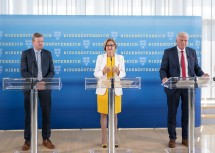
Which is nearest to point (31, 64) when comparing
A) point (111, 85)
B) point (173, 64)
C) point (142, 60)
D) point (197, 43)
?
point (111, 85)

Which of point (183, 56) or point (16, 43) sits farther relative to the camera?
Result: point (16, 43)

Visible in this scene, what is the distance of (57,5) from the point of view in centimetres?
681

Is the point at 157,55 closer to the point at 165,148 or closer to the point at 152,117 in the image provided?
the point at 152,117

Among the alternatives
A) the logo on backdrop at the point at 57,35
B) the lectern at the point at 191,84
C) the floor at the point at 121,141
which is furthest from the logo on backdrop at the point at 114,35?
the lectern at the point at 191,84

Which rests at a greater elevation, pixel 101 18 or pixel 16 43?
pixel 101 18

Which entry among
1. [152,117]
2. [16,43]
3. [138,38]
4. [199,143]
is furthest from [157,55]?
[16,43]

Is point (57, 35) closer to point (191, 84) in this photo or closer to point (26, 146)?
point (26, 146)

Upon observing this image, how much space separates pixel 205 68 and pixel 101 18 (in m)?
2.26

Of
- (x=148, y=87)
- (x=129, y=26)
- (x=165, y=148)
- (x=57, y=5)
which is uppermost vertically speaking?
(x=57, y=5)

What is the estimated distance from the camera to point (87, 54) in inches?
249

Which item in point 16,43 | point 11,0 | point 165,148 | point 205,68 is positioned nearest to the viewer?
point 165,148

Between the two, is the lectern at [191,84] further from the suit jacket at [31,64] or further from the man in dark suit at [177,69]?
the suit jacket at [31,64]

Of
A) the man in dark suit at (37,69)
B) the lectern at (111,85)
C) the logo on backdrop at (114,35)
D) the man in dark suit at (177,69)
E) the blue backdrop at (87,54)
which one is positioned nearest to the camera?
the lectern at (111,85)

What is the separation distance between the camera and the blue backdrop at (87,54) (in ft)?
20.5
